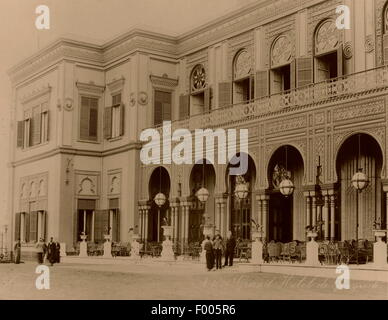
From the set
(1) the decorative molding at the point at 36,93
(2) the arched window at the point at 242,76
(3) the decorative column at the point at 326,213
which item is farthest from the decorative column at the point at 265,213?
(1) the decorative molding at the point at 36,93

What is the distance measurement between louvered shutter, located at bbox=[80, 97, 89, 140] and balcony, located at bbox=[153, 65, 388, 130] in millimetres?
5999

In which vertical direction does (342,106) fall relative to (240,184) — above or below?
above

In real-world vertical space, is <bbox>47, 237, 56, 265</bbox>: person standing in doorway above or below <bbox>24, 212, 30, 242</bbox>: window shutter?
below

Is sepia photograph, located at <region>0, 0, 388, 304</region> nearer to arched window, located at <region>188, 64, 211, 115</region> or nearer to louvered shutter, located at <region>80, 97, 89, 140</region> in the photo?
arched window, located at <region>188, 64, 211, 115</region>

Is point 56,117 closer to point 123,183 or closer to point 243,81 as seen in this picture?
point 123,183

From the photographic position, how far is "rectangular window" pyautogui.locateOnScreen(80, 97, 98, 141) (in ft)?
100

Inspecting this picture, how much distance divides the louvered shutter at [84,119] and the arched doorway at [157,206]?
412 centimetres

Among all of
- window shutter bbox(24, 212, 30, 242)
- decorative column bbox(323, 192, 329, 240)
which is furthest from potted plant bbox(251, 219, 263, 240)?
window shutter bbox(24, 212, 30, 242)

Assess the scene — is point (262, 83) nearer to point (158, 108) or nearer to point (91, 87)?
point (158, 108)

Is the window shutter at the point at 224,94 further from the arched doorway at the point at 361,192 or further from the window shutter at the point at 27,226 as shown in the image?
the window shutter at the point at 27,226
